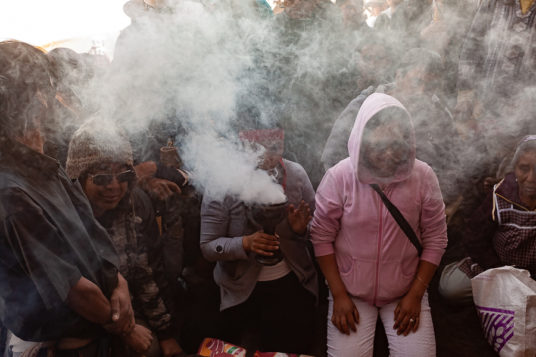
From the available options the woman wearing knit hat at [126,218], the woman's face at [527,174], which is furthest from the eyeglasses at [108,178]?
the woman's face at [527,174]

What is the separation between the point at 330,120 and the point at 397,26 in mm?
1252

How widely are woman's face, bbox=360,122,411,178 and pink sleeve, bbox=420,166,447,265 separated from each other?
0.22 metres

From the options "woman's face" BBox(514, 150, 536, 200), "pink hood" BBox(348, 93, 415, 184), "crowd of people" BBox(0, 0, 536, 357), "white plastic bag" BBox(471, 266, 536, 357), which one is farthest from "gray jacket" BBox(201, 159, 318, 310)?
"woman's face" BBox(514, 150, 536, 200)

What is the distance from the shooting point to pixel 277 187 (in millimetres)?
2127

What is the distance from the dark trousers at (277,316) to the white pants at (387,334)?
11.3 inches

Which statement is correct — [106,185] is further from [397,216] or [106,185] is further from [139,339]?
[397,216]

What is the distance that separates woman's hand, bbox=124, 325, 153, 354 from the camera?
1.82 metres

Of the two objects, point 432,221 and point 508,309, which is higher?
point 432,221

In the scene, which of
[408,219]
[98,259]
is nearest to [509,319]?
[408,219]

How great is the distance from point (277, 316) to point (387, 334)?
0.70 m

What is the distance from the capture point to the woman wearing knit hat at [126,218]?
1.77 m

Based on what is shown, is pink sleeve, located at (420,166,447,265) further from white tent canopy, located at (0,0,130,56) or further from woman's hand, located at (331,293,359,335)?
white tent canopy, located at (0,0,130,56)

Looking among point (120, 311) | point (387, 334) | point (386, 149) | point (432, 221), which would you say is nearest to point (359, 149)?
point (386, 149)

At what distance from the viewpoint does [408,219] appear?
6.73ft
